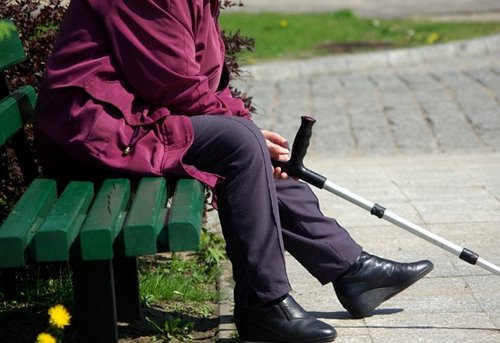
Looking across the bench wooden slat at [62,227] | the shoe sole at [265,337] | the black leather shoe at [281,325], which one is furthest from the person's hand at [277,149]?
the bench wooden slat at [62,227]

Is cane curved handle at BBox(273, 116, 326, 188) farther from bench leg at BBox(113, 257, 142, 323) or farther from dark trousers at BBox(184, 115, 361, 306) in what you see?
bench leg at BBox(113, 257, 142, 323)

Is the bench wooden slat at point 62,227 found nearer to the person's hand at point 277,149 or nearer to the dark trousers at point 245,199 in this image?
the dark trousers at point 245,199

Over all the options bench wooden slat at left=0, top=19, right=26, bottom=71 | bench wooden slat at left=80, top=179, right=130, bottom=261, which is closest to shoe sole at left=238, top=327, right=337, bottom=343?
bench wooden slat at left=80, top=179, right=130, bottom=261

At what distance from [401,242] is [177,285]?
4.03 ft

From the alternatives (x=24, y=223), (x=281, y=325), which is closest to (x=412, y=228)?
(x=281, y=325)

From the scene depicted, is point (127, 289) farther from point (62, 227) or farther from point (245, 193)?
point (62, 227)

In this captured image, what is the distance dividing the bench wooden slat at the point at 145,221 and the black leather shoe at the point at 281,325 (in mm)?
573

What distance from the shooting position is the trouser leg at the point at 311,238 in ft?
13.0

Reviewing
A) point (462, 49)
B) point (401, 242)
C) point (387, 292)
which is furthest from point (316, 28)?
point (387, 292)

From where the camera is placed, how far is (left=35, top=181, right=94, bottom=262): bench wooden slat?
3002mm

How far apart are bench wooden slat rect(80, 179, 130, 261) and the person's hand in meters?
0.64

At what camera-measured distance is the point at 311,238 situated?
3988 millimetres

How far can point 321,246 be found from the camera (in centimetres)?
396

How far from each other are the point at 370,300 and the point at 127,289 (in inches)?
36.2
